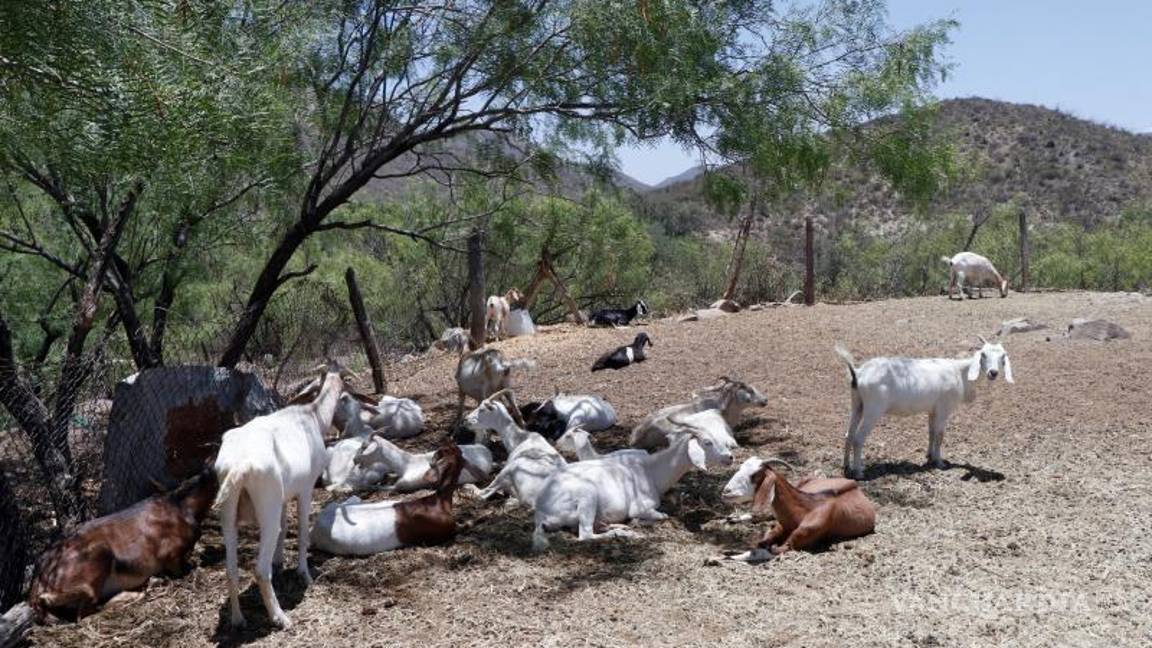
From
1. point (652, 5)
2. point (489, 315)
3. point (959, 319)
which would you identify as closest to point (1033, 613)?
point (652, 5)

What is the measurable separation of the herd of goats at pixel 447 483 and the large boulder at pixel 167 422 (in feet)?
2.47

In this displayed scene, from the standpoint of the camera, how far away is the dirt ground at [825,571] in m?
5.48

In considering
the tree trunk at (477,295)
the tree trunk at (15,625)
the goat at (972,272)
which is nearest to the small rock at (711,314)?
the tree trunk at (477,295)

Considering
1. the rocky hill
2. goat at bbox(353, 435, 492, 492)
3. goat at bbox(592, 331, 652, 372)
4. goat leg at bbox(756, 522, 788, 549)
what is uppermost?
the rocky hill

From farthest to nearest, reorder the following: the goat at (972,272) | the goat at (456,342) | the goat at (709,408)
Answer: the goat at (972,272)
the goat at (456,342)
the goat at (709,408)

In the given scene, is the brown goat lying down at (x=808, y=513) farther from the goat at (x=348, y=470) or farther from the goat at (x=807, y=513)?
the goat at (x=348, y=470)

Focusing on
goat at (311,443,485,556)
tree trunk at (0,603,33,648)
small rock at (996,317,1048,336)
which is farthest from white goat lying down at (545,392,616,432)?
small rock at (996,317,1048,336)

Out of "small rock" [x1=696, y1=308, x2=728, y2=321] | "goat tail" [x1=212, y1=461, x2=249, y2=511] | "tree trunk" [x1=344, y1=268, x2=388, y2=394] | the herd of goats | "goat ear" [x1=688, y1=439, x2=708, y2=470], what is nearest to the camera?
"goat tail" [x1=212, y1=461, x2=249, y2=511]

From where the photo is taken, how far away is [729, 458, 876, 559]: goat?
659 centimetres

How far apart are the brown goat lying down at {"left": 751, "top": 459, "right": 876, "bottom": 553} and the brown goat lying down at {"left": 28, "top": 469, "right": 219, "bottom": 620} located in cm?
344

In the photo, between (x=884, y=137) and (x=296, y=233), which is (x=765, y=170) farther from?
(x=296, y=233)

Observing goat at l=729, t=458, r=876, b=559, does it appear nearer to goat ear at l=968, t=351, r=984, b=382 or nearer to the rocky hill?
goat ear at l=968, t=351, r=984, b=382

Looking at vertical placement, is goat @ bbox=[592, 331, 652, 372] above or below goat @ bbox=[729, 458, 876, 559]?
above

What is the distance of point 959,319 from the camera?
15570mm
